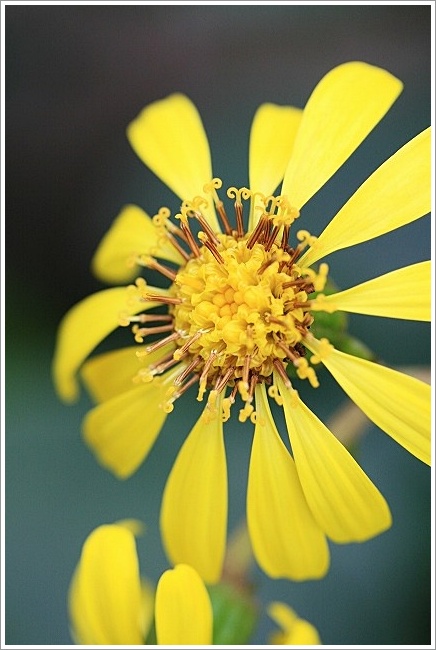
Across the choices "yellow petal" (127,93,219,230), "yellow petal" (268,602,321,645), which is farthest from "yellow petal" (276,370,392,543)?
"yellow petal" (127,93,219,230)

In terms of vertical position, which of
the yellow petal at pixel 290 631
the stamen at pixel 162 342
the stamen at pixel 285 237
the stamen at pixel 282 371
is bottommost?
the yellow petal at pixel 290 631

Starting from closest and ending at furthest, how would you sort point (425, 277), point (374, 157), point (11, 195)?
point (425, 277)
point (374, 157)
point (11, 195)

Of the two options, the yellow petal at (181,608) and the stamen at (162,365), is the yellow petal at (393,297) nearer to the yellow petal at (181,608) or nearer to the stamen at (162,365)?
the stamen at (162,365)

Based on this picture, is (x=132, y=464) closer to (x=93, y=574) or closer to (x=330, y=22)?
(x=93, y=574)

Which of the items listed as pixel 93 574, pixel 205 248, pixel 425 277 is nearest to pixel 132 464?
pixel 93 574

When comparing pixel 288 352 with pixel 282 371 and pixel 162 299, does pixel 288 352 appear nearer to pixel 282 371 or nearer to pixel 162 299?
pixel 282 371

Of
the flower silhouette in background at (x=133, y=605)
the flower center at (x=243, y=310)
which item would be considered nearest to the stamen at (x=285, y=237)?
the flower center at (x=243, y=310)
